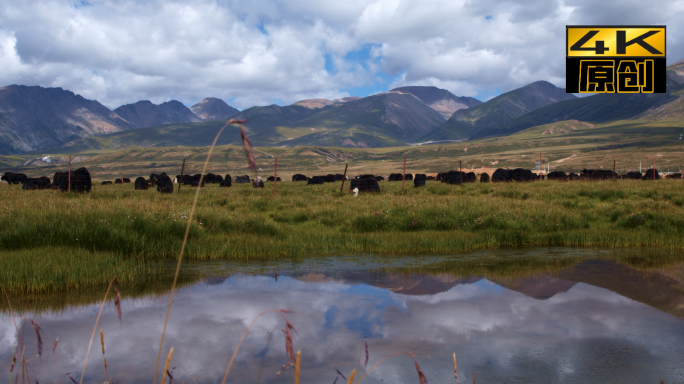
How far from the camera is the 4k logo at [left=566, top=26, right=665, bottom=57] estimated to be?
19.1 m

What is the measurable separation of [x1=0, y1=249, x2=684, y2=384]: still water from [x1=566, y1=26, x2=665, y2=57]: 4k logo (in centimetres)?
1355

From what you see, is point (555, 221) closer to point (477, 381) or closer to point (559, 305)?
point (559, 305)

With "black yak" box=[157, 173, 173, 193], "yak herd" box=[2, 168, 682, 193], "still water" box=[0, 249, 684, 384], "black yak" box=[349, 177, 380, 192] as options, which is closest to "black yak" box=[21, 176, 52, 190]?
"yak herd" box=[2, 168, 682, 193]

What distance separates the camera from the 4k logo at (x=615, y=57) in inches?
744

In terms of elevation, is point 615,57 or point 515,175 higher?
point 615,57

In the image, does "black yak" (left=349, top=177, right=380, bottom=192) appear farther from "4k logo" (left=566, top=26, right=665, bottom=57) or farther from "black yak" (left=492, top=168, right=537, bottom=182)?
"black yak" (left=492, top=168, right=537, bottom=182)

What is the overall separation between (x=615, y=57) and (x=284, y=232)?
16699 mm

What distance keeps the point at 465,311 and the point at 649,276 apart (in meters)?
4.51

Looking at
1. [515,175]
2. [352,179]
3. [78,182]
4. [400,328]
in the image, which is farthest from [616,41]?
[78,182]

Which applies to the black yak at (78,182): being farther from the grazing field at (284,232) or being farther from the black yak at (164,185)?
the grazing field at (284,232)

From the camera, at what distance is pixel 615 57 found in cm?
1955

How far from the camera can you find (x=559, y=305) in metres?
6.71

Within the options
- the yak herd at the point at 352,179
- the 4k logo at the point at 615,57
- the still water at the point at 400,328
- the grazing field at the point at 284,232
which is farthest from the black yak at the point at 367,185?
the still water at the point at 400,328

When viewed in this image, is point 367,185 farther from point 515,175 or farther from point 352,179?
point 515,175
